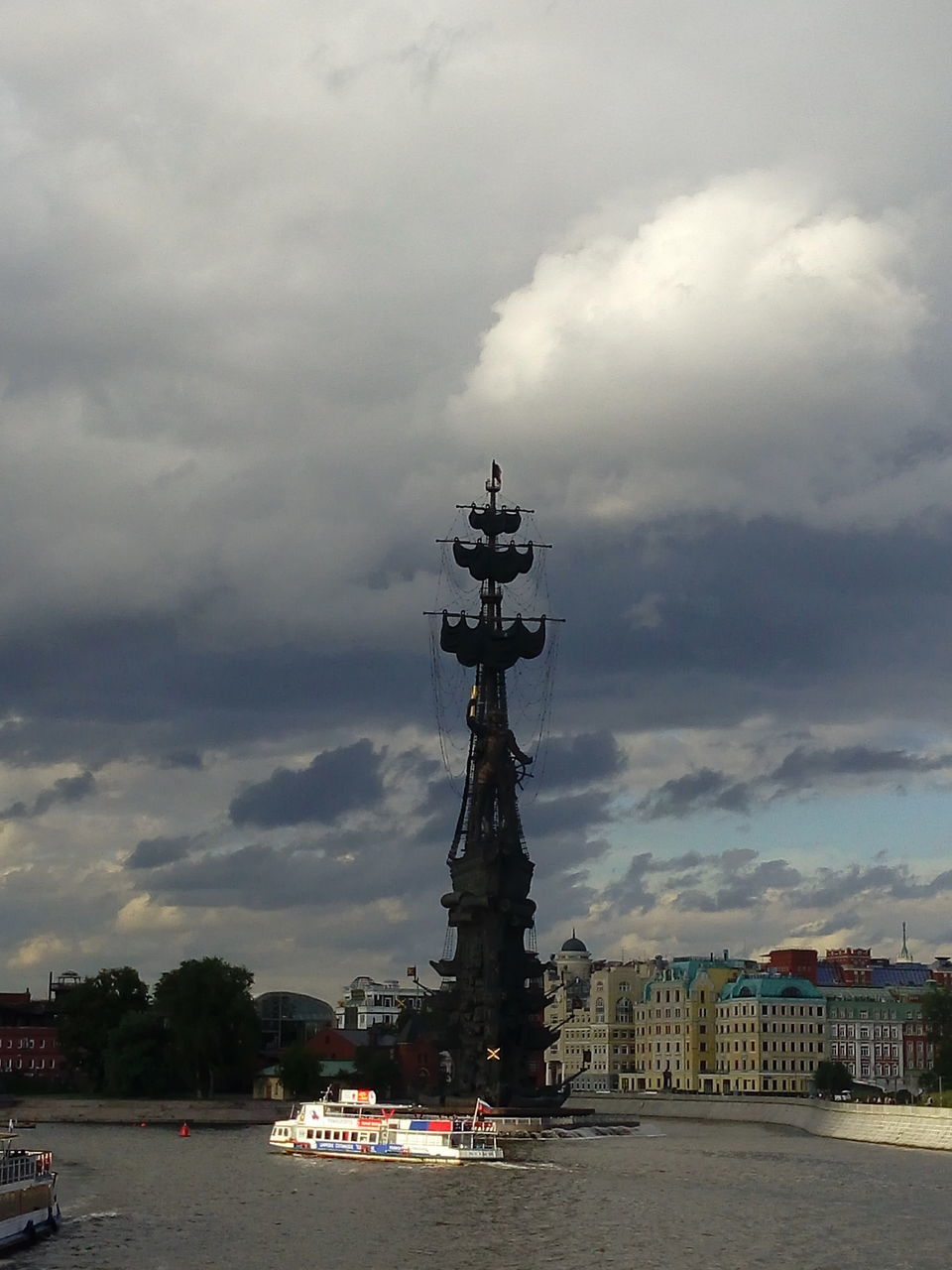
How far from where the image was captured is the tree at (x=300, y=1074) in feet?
525

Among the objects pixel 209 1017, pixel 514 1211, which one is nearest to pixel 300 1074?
pixel 209 1017

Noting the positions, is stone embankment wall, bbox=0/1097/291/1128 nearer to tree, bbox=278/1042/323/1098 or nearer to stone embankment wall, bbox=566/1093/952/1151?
tree, bbox=278/1042/323/1098

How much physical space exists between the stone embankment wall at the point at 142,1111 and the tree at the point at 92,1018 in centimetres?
1232

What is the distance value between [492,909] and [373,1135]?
33807 mm

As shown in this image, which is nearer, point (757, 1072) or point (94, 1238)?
point (94, 1238)

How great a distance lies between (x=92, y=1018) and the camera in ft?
558

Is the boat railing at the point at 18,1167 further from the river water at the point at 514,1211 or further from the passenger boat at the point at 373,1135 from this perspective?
the passenger boat at the point at 373,1135

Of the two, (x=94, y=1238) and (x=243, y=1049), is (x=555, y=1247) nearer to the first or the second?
(x=94, y=1238)

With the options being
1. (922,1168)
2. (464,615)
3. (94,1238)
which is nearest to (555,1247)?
(94,1238)

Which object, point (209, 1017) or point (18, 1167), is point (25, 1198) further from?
point (209, 1017)

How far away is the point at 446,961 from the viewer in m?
136

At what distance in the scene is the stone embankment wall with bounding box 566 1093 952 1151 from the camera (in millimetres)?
108438

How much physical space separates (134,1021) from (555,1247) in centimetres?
10797

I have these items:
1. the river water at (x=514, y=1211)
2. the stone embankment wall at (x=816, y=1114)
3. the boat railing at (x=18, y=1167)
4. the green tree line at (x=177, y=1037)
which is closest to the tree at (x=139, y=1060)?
the green tree line at (x=177, y=1037)
